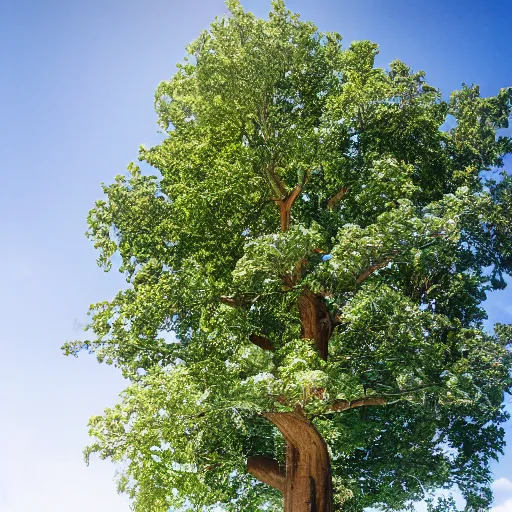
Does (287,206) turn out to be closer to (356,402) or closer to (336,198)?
(336,198)

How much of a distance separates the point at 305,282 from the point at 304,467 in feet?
14.0

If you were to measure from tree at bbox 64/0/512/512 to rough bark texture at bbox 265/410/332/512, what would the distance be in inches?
1.9

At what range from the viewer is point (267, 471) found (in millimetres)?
13617

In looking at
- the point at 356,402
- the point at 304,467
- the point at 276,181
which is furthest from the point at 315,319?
the point at 276,181

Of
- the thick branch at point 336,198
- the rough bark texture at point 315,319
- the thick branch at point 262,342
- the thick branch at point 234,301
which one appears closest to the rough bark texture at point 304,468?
the rough bark texture at point 315,319

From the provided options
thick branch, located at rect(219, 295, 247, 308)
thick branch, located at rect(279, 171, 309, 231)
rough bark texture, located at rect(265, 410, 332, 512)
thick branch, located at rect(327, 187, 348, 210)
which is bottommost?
rough bark texture, located at rect(265, 410, 332, 512)

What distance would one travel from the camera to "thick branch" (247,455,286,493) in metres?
13.3

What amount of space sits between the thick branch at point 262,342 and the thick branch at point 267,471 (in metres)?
2.82

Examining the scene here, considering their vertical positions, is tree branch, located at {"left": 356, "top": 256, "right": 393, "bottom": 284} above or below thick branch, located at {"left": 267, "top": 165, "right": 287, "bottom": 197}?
below

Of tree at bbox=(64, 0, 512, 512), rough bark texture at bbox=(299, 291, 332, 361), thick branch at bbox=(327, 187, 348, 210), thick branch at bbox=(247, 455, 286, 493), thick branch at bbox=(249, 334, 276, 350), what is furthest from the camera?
thick branch at bbox=(249, 334, 276, 350)

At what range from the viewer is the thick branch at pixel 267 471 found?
43.8 ft

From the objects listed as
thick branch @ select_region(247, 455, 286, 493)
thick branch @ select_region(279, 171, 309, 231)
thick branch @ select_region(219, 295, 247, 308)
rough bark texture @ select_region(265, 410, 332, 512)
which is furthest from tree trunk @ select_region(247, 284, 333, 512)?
thick branch @ select_region(279, 171, 309, 231)

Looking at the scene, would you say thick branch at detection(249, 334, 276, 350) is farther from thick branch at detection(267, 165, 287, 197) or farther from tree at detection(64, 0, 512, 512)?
thick branch at detection(267, 165, 287, 197)

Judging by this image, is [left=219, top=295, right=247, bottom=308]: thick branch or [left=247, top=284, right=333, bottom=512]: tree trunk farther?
[left=219, top=295, right=247, bottom=308]: thick branch
